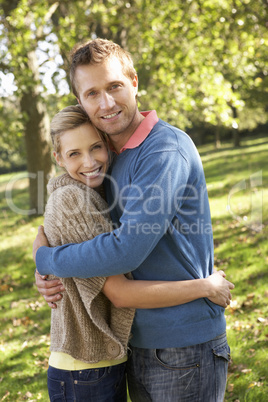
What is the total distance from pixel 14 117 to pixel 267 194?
6461mm

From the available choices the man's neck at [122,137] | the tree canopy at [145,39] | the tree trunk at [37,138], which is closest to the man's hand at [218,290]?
the man's neck at [122,137]

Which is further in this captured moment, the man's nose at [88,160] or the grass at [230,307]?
the grass at [230,307]

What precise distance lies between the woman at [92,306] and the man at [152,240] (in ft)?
0.23

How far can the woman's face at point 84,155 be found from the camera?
7.57ft

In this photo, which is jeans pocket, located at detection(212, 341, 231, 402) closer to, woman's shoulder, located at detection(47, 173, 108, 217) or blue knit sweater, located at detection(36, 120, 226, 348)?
blue knit sweater, located at detection(36, 120, 226, 348)

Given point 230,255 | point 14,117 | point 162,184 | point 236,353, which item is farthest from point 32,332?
point 14,117

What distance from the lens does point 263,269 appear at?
637 centimetres

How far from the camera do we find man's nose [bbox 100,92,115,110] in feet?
7.04

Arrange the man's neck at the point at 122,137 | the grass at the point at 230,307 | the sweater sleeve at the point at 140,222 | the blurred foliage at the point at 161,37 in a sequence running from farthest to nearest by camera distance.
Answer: the blurred foliage at the point at 161,37 < the grass at the point at 230,307 < the man's neck at the point at 122,137 < the sweater sleeve at the point at 140,222

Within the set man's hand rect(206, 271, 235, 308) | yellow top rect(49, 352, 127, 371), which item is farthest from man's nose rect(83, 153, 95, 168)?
yellow top rect(49, 352, 127, 371)

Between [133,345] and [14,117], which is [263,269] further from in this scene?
[14,117]

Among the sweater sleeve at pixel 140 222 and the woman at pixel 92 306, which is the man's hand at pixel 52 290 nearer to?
the woman at pixel 92 306

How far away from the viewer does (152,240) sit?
1807mm

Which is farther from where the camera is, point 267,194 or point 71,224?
point 267,194
